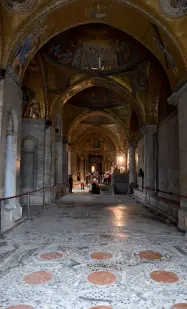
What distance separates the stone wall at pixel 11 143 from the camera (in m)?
6.54

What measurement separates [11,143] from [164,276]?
590 cm

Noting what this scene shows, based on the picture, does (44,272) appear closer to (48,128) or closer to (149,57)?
(48,128)

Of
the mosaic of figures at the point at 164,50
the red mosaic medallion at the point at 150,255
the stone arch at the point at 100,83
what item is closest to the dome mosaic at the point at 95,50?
the stone arch at the point at 100,83

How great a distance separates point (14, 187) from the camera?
7629mm

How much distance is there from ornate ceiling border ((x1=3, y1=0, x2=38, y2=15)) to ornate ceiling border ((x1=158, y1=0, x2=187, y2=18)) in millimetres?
3537

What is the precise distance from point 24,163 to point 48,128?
2.36 meters

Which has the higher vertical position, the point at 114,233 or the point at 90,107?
the point at 90,107

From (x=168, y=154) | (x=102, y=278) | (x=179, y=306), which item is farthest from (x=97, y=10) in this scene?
(x=179, y=306)

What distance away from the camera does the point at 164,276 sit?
3621mm

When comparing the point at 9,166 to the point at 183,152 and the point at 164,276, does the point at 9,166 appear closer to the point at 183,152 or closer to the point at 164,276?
the point at 183,152

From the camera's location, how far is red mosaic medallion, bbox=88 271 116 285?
339 cm

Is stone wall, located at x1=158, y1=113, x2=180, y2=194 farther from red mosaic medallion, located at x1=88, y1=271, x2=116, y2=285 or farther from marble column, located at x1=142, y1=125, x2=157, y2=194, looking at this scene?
red mosaic medallion, located at x1=88, y1=271, x2=116, y2=285

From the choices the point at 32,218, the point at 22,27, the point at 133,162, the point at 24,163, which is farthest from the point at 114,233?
the point at 133,162

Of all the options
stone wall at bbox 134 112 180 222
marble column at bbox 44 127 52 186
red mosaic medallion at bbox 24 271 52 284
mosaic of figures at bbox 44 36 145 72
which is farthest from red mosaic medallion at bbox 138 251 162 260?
mosaic of figures at bbox 44 36 145 72
